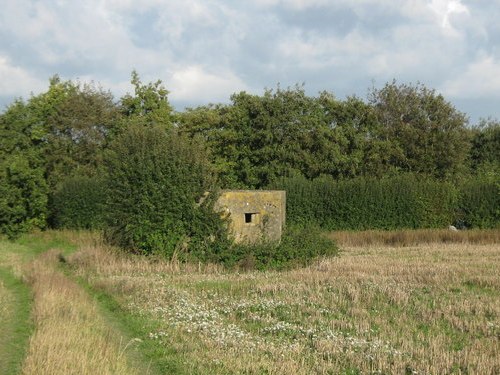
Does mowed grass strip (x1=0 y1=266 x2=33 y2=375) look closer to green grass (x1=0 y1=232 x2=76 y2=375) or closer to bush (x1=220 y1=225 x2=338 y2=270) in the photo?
green grass (x1=0 y1=232 x2=76 y2=375)

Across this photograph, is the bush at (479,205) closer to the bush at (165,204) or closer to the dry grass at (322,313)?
the dry grass at (322,313)

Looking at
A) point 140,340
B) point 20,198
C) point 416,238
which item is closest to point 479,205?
point 416,238

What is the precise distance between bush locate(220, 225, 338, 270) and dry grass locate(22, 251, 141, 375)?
7.28m

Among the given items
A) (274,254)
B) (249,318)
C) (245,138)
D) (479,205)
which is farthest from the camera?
(245,138)

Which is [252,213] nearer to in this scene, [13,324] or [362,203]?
[13,324]

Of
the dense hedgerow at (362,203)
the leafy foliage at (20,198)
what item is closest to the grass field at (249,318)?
the dense hedgerow at (362,203)

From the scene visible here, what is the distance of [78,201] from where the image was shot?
139 feet

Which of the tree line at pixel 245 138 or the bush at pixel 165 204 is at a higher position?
the tree line at pixel 245 138

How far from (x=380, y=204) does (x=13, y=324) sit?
98.5ft

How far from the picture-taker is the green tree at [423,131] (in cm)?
4934

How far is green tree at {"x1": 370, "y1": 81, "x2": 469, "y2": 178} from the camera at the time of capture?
49.3 m

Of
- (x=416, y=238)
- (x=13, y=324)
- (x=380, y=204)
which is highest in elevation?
(x=380, y=204)

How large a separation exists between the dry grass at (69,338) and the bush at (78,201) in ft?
82.8

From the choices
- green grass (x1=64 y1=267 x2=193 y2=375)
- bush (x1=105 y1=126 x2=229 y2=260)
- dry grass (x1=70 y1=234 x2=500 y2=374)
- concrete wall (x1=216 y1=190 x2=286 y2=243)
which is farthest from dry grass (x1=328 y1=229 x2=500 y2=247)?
green grass (x1=64 y1=267 x2=193 y2=375)
